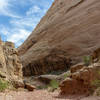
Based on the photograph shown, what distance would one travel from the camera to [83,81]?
7.35 metres

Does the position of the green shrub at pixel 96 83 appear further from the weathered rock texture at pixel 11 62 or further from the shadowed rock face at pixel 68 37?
the shadowed rock face at pixel 68 37

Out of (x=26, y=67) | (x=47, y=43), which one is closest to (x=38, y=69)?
(x=26, y=67)

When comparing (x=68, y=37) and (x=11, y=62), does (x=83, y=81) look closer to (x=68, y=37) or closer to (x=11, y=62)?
(x=11, y=62)

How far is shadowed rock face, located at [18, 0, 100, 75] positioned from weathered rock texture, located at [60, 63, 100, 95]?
1386 centimetres

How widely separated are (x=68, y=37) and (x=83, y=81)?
16951mm

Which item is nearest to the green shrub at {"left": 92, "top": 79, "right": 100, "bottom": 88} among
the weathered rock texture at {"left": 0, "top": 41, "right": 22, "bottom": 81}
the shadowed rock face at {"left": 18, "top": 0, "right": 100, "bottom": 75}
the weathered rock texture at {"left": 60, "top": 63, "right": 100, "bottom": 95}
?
the weathered rock texture at {"left": 60, "top": 63, "right": 100, "bottom": 95}

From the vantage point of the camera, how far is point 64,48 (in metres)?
23.6

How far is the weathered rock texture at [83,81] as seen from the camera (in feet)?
21.6

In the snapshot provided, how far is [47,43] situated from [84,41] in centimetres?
533

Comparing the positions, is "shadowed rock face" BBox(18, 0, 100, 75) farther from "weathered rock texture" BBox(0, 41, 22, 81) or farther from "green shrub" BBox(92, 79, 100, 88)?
"green shrub" BBox(92, 79, 100, 88)

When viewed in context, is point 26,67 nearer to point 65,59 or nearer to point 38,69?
point 38,69

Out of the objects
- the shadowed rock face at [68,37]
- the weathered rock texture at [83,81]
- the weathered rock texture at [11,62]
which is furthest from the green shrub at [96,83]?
the shadowed rock face at [68,37]

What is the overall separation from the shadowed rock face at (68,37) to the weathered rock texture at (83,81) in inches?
546

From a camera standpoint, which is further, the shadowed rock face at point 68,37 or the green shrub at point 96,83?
the shadowed rock face at point 68,37
